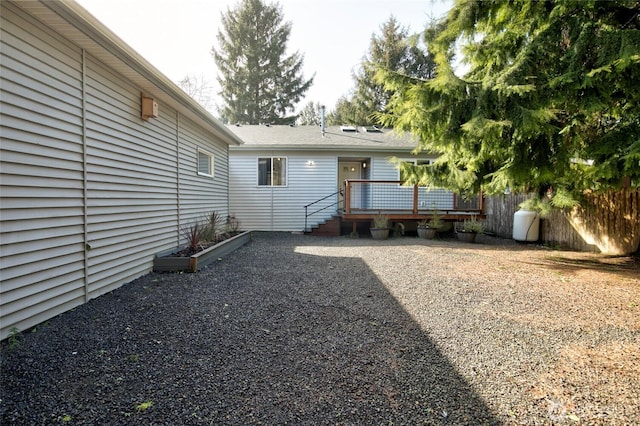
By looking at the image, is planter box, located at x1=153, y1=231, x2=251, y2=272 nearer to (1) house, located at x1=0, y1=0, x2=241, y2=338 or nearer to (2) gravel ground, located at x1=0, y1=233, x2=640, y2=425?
(1) house, located at x1=0, y1=0, x2=241, y2=338

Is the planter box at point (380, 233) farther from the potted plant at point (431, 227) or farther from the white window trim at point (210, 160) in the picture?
the white window trim at point (210, 160)

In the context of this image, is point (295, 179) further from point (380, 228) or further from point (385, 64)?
point (385, 64)

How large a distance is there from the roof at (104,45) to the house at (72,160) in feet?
0.04

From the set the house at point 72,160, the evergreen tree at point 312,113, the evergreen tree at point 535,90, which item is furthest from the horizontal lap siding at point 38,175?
the evergreen tree at point 312,113

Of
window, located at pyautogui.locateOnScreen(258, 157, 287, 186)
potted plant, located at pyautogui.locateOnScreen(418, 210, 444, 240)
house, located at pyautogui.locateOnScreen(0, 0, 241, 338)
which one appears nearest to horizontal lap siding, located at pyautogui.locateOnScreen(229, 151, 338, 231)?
window, located at pyautogui.locateOnScreen(258, 157, 287, 186)

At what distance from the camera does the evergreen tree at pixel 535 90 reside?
396 centimetres

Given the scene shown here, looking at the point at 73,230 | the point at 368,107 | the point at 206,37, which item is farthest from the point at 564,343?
the point at 206,37

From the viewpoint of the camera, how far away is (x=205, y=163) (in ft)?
26.9

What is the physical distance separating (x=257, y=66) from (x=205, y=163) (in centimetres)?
1745

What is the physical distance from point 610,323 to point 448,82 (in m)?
3.31

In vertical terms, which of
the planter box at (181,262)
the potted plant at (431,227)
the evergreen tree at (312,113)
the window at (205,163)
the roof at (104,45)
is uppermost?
the evergreen tree at (312,113)

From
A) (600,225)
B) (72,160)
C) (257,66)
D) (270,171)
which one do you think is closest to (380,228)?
(270,171)

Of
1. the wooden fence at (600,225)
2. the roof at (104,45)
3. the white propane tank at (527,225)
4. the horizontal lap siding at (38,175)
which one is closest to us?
the horizontal lap siding at (38,175)

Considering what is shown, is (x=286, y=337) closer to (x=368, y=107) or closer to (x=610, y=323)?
(x=610, y=323)
